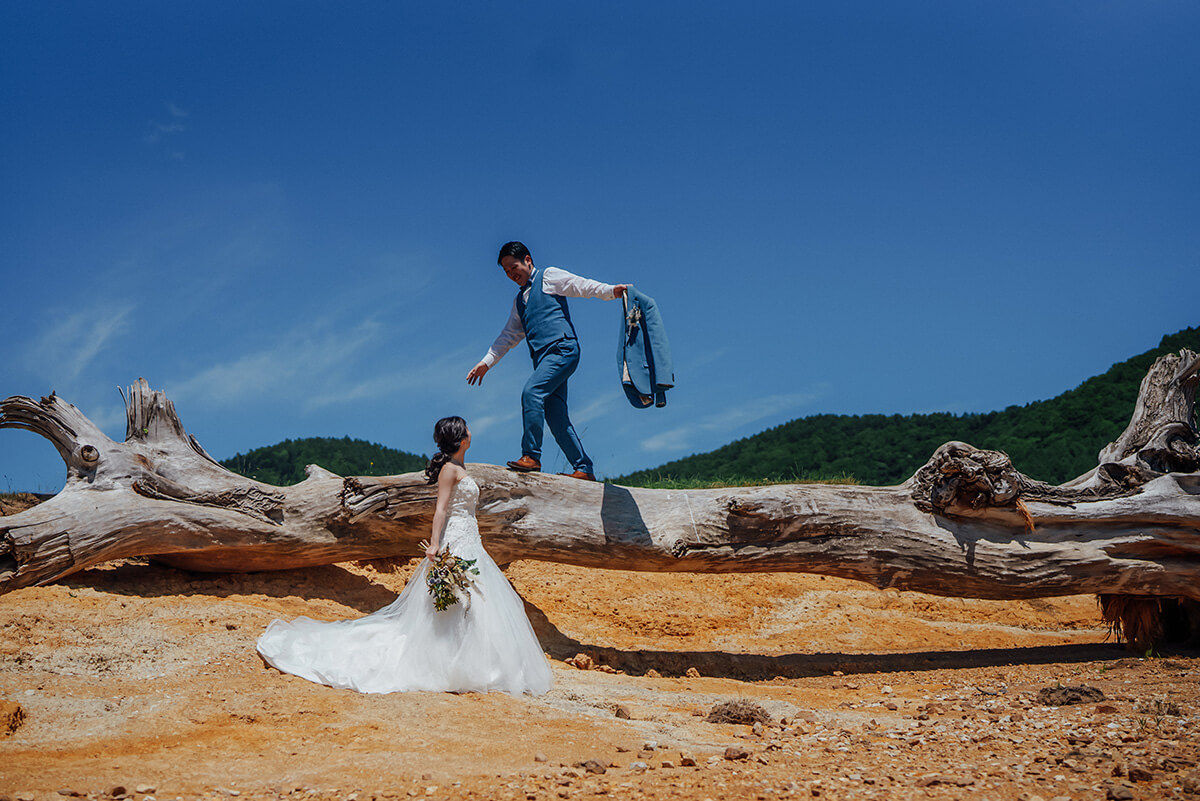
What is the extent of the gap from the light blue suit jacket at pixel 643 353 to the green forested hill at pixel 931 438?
995 cm

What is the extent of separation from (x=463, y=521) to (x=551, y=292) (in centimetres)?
255

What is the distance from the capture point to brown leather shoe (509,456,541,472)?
818 cm

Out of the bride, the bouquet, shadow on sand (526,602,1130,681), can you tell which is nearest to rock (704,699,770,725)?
the bride

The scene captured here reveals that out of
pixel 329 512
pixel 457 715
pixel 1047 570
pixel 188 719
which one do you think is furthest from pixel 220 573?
pixel 1047 570

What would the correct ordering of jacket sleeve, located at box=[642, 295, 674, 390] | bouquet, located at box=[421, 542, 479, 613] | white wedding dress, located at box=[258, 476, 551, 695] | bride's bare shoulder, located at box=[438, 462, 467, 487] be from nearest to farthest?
white wedding dress, located at box=[258, 476, 551, 695] < bouquet, located at box=[421, 542, 479, 613] < bride's bare shoulder, located at box=[438, 462, 467, 487] < jacket sleeve, located at box=[642, 295, 674, 390]

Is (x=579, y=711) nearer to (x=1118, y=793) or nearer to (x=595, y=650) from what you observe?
(x=595, y=650)

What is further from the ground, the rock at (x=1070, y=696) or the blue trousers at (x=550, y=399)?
the blue trousers at (x=550, y=399)

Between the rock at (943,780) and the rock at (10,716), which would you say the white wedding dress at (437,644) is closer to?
the rock at (10,716)

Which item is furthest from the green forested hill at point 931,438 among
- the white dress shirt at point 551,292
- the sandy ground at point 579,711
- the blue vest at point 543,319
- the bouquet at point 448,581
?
the bouquet at point 448,581

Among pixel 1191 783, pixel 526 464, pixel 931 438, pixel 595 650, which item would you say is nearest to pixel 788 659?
pixel 595 650

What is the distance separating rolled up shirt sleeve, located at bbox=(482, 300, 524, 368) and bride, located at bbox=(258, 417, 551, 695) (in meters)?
1.82

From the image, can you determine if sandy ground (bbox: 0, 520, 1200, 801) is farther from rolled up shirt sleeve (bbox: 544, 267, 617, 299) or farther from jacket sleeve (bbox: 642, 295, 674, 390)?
rolled up shirt sleeve (bbox: 544, 267, 617, 299)

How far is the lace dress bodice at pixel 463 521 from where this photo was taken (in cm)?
677

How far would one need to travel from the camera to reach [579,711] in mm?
5984
